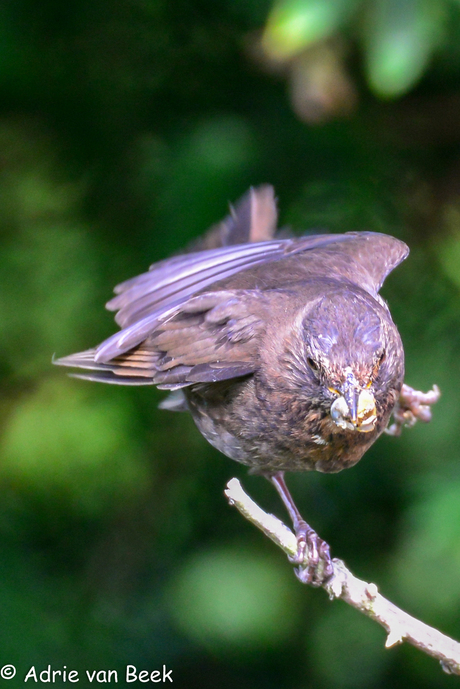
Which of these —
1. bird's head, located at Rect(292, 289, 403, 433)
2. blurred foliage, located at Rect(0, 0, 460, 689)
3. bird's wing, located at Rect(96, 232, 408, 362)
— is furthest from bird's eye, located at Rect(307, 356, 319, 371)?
blurred foliage, located at Rect(0, 0, 460, 689)

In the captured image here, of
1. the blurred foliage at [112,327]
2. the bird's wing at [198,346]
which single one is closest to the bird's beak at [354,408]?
the bird's wing at [198,346]

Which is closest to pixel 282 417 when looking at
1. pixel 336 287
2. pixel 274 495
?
pixel 336 287

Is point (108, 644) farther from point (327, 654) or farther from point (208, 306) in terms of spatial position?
point (208, 306)

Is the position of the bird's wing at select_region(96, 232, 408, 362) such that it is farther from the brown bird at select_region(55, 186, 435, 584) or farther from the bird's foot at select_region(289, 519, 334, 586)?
the bird's foot at select_region(289, 519, 334, 586)

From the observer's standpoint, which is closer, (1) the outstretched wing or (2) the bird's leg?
(2) the bird's leg

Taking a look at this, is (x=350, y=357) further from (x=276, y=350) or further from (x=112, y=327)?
(x=112, y=327)
